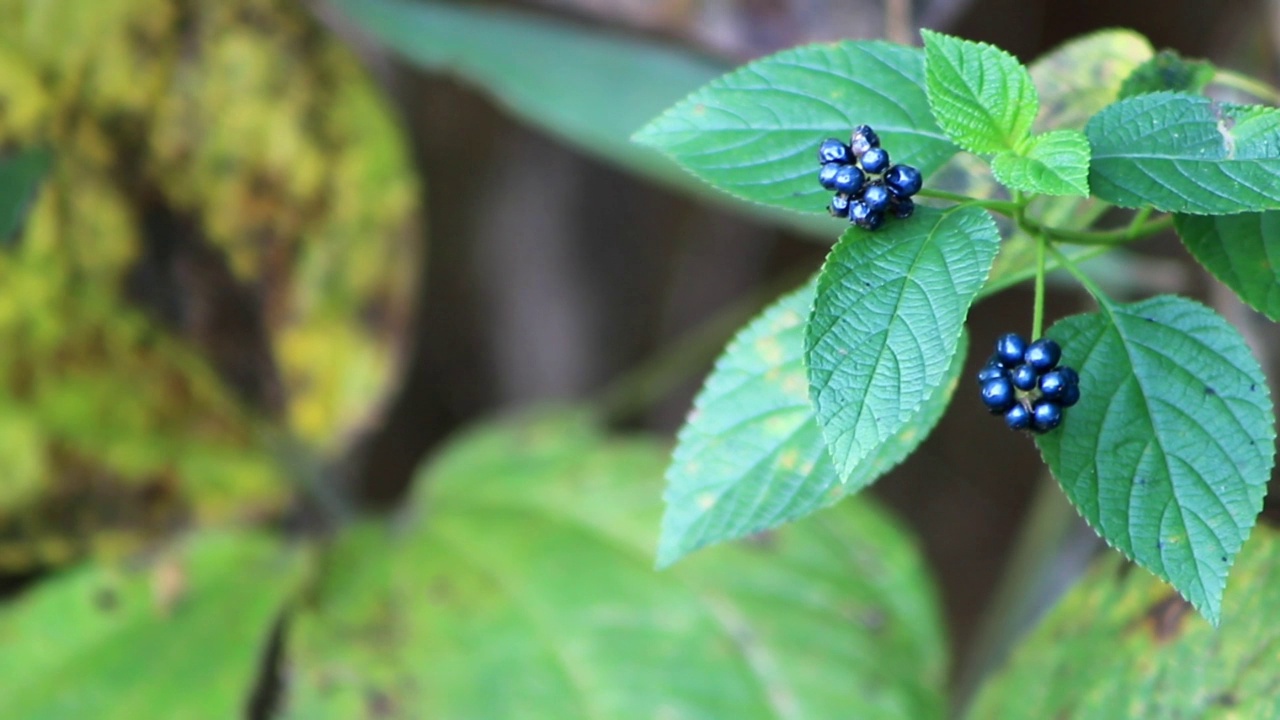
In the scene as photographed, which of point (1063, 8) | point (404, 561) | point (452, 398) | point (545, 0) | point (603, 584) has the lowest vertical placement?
point (452, 398)

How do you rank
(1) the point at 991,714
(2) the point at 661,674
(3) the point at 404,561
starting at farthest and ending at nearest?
1. (3) the point at 404,561
2. (2) the point at 661,674
3. (1) the point at 991,714

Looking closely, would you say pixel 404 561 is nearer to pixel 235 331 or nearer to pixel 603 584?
pixel 603 584

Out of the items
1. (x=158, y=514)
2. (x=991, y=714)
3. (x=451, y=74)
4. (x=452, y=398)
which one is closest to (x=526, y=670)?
(x=991, y=714)

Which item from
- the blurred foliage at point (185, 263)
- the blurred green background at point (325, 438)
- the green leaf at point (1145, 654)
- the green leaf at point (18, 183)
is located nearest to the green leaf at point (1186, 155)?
the green leaf at point (1145, 654)

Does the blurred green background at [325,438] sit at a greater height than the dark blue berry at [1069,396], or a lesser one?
lesser

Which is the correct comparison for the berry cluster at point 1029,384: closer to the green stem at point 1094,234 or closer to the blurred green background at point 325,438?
the green stem at point 1094,234

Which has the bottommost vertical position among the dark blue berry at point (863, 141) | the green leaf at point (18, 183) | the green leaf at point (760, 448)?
the green leaf at point (18, 183)

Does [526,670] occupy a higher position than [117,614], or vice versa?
[526,670]

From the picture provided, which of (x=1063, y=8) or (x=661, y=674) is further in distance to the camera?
(x=1063, y=8)
